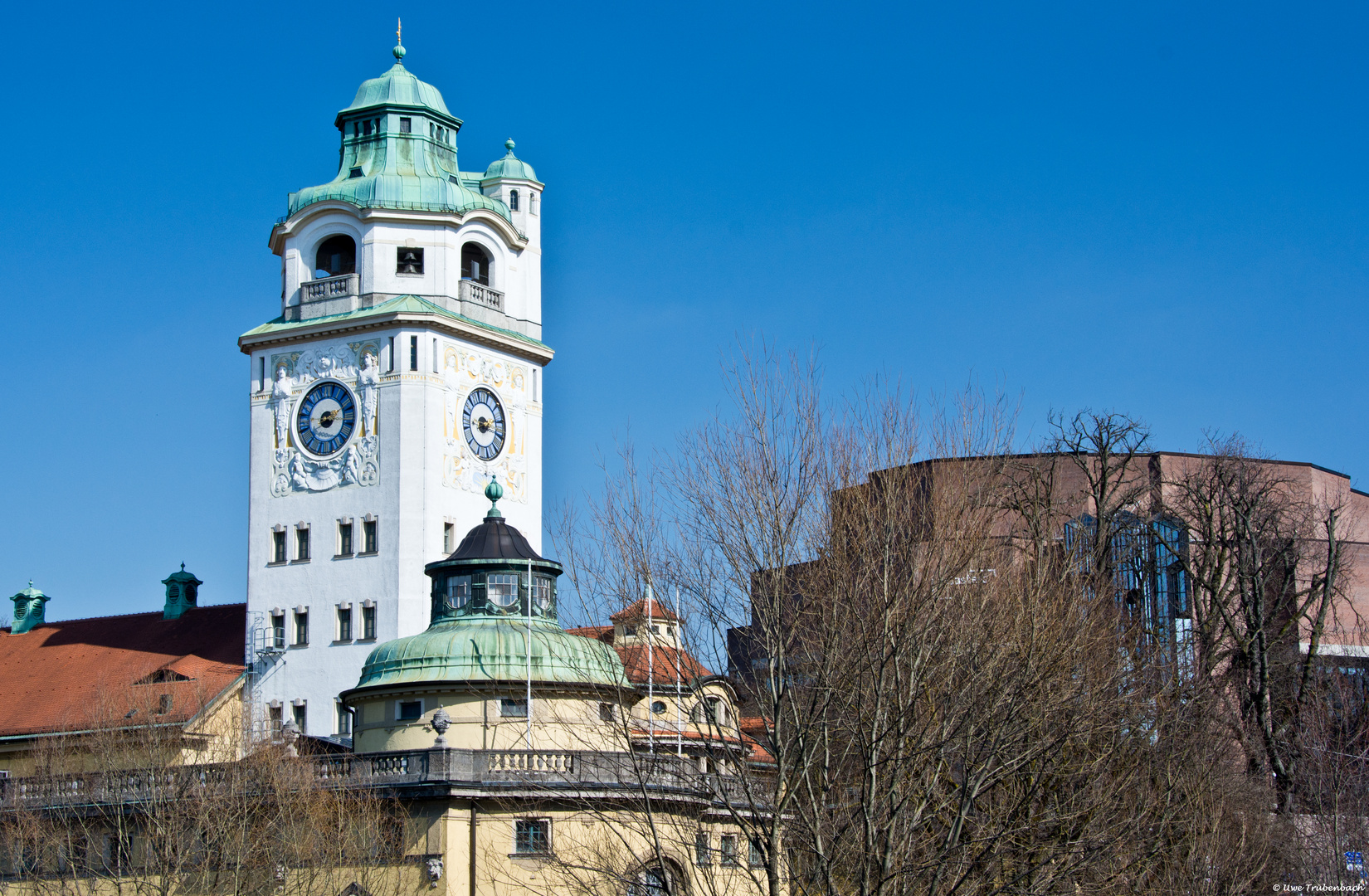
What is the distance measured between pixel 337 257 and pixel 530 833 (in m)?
34.7

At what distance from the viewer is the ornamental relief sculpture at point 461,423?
71.6 metres

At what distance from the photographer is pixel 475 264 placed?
3000 inches

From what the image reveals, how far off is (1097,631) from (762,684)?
1511cm

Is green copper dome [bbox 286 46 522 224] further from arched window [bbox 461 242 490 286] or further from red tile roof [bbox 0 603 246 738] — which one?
red tile roof [bbox 0 603 246 738]

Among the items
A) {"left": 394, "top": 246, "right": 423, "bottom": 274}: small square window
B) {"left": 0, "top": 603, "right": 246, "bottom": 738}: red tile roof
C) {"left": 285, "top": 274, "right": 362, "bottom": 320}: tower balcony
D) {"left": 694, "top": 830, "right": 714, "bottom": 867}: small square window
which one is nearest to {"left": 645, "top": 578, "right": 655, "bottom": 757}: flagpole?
{"left": 694, "top": 830, "right": 714, "bottom": 867}: small square window

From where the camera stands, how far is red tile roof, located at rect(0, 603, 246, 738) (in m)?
68.6

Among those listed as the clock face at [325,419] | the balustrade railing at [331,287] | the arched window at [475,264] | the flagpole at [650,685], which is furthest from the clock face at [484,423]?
the flagpole at [650,685]

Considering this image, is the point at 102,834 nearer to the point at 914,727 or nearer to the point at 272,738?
the point at 272,738

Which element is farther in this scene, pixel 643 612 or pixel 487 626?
pixel 487 626

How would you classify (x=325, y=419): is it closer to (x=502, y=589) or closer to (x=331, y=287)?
(x=331, y=287)

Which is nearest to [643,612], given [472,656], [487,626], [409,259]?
[472,656]

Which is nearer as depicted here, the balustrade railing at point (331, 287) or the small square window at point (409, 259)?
the balustrade railing at point (331, 287)

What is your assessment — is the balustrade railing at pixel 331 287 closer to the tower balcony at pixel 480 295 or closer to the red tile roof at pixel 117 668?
the tower balcony at pixel 480 295

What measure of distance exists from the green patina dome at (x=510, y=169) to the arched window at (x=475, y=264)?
4403 millimetres
